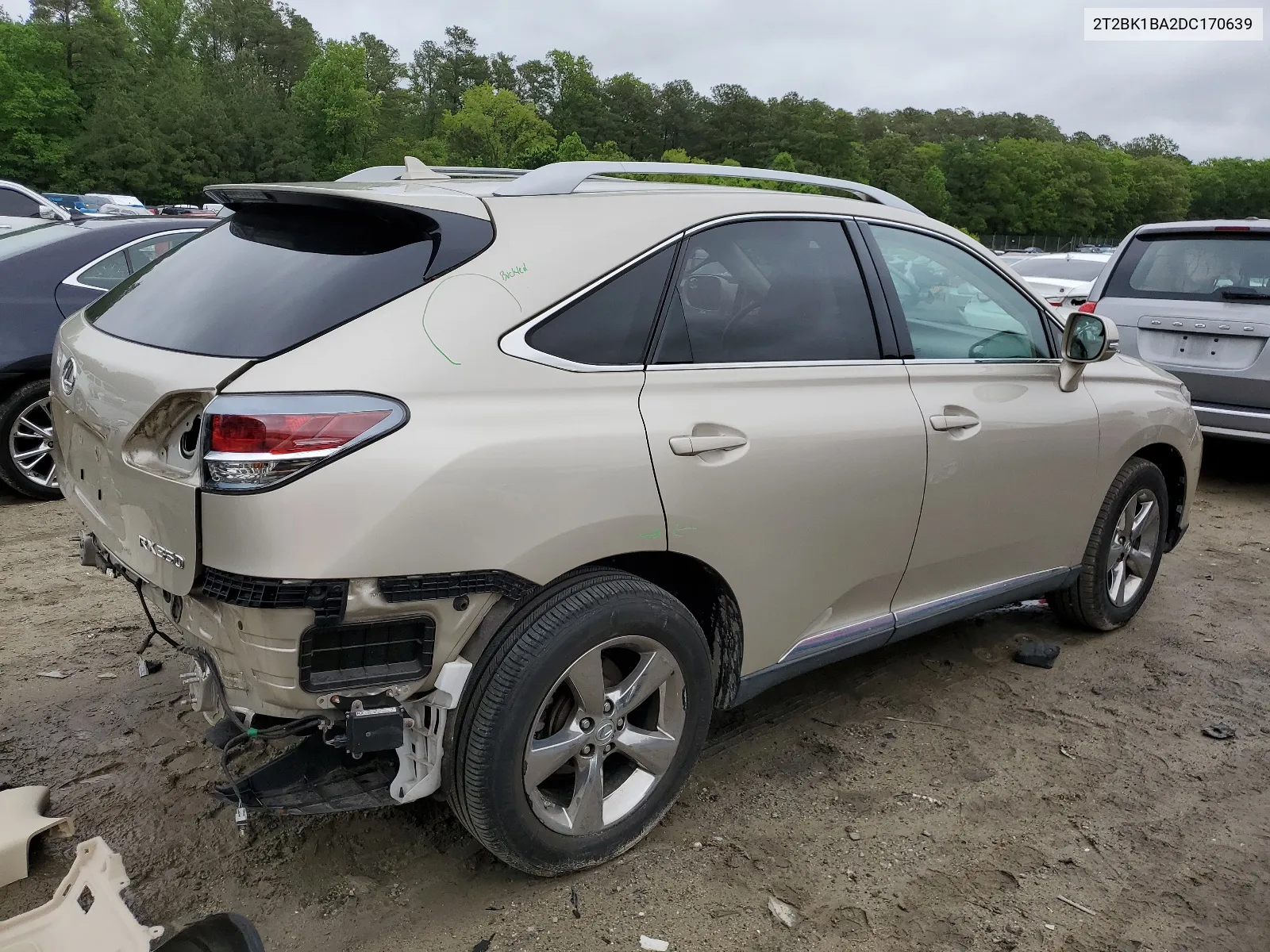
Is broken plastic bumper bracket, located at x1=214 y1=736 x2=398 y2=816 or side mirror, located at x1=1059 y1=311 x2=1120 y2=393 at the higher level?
side mirror, located at x1=1059 y1=311 x2=1120 y2=393

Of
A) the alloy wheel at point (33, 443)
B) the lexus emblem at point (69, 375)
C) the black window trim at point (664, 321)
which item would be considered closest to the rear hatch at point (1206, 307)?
the black window trim at point (664, 321)

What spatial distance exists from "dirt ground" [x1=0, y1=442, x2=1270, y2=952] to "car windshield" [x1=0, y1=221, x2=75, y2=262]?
2.78m

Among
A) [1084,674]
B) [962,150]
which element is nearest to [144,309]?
[1084,674]

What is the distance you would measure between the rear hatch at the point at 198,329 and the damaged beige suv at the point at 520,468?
1cm

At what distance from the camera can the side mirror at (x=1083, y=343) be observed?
3.78 m

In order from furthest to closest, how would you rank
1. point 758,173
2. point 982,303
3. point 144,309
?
1. point 982,303
2. point 758,173
3. point 144,309

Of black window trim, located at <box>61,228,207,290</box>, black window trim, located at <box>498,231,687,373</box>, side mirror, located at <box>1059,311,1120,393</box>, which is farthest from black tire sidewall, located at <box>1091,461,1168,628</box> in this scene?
black window trim, located at <box>61,228,207,290</box>

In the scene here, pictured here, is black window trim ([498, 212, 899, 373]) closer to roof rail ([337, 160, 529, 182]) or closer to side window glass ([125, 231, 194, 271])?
roof rail ([337, 160, 529, 182])

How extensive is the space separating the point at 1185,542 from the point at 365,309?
5.55 m

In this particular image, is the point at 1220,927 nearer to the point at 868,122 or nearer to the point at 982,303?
the point at 982,303

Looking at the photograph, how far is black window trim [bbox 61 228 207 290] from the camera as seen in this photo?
6102mm

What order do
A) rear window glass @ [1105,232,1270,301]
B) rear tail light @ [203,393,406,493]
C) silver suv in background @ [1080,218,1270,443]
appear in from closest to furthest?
rear tail light @ [203,393,406,493] → silver suv in background @ [1080,218,1270,443] → rear window glass @ [1105,232,1270,301]

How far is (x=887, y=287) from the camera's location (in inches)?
130

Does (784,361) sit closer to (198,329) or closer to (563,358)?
(563,358)
